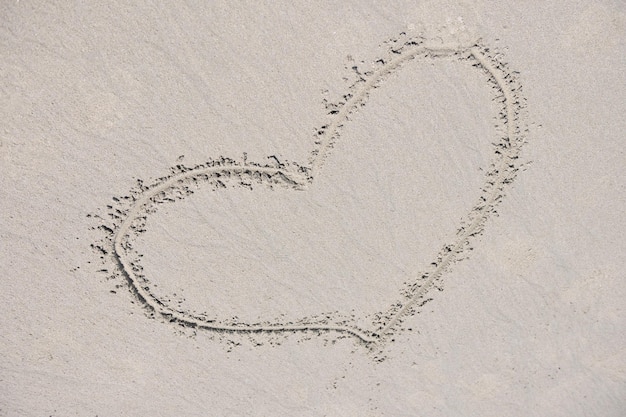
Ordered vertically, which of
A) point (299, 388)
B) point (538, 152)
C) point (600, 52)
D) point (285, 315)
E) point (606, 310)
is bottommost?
point (299, 388)

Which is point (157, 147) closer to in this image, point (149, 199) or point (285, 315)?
point (149, 199)

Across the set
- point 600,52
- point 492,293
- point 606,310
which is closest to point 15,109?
point 492,293

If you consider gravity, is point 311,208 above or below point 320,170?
below

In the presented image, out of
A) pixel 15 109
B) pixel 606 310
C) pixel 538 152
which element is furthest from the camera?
pixel 606 310
